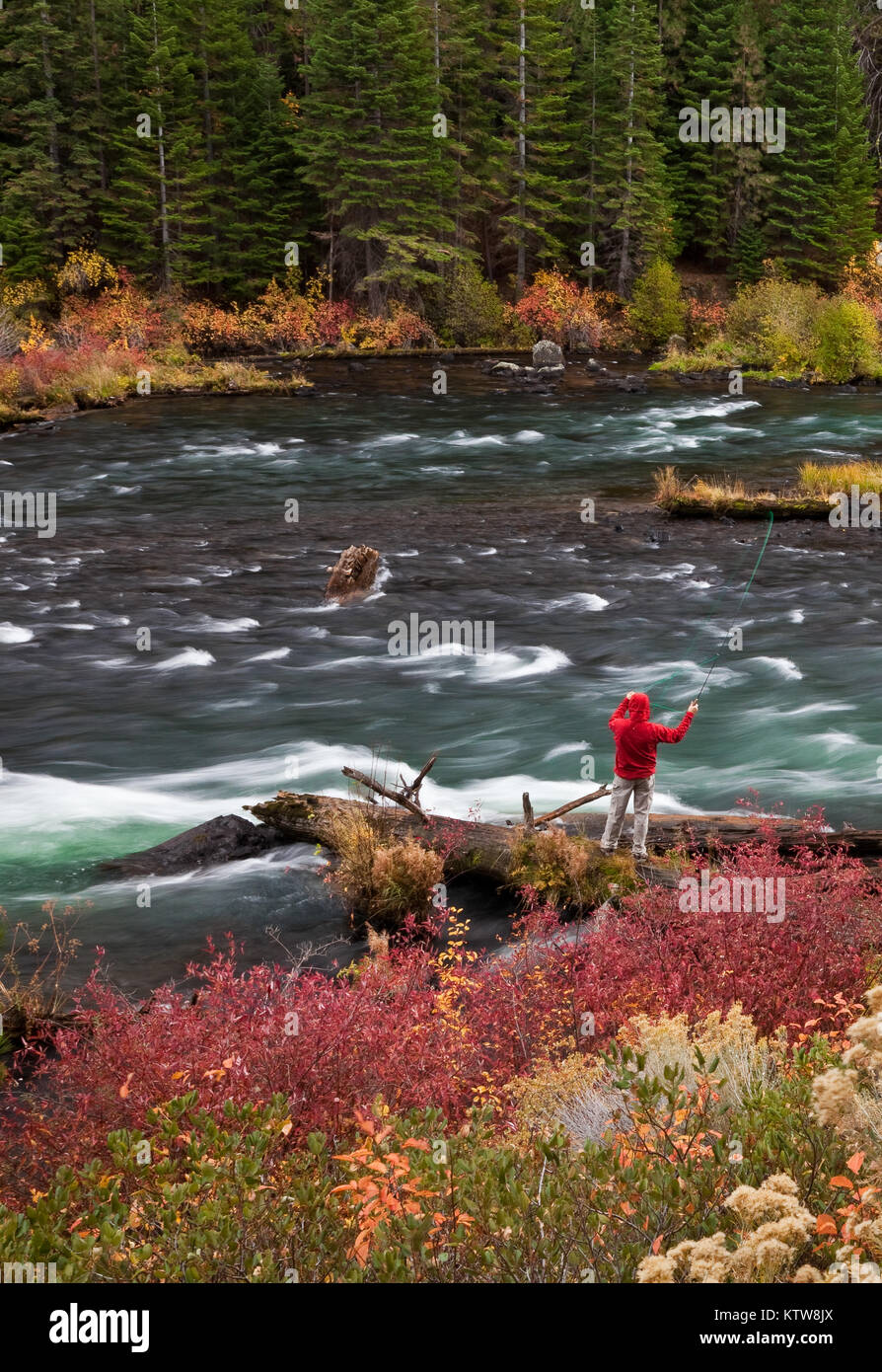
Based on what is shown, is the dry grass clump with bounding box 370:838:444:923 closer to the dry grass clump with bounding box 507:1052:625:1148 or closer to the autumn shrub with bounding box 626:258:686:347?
the dry grass clump with bounding box 507:1052:625:1148

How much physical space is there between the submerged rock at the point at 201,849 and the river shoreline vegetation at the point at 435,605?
192 millimetres

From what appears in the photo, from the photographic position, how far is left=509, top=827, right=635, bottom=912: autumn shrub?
31.9ft

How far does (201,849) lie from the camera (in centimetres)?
1148

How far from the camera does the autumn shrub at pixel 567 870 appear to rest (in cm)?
973

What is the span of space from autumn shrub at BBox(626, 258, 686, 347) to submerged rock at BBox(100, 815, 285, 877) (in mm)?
45732

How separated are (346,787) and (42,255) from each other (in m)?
45.0

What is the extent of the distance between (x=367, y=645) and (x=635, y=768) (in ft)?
29.7

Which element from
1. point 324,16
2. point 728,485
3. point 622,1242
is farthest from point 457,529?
point 324,16

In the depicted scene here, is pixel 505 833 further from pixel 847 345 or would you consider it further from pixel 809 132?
pixel 809 132

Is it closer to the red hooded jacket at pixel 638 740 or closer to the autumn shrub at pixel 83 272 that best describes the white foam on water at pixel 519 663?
the red hooded jacket at pixel 638 740
